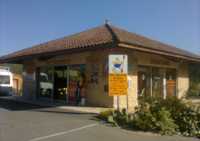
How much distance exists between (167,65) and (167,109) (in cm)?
925

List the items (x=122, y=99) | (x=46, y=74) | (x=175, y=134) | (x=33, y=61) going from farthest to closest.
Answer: (x=33, y=61), (x=46, y=74), (x=122, y=99), (x=175, y=134)

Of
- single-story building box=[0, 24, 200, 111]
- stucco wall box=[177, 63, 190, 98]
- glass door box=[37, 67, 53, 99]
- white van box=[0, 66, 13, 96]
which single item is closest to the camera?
single-story building box=[0, 24, 200, 111]

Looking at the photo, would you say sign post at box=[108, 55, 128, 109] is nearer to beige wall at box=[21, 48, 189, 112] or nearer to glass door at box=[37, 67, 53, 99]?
beige wall at box=[21, 48, 189, 112]

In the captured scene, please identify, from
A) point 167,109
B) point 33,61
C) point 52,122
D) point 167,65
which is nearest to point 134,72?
point 167,65

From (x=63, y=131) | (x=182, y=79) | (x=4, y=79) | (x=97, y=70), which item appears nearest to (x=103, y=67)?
(x=97, y=70)

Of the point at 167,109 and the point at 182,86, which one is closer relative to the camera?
the point at 167,109

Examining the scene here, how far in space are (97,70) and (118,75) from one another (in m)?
4.44

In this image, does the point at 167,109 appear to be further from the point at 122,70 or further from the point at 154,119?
the point at 122,70

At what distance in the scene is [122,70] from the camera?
959 centimetres

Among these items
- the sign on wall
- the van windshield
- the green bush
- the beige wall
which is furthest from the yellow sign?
the van windshield

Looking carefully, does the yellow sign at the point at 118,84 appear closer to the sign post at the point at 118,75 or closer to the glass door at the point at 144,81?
the sign post at the point at 118,75

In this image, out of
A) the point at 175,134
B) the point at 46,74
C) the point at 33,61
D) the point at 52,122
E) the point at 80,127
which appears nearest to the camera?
the point at 175,134

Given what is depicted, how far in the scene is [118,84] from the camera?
958 cm

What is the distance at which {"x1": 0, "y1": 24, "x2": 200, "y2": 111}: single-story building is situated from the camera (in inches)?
520
